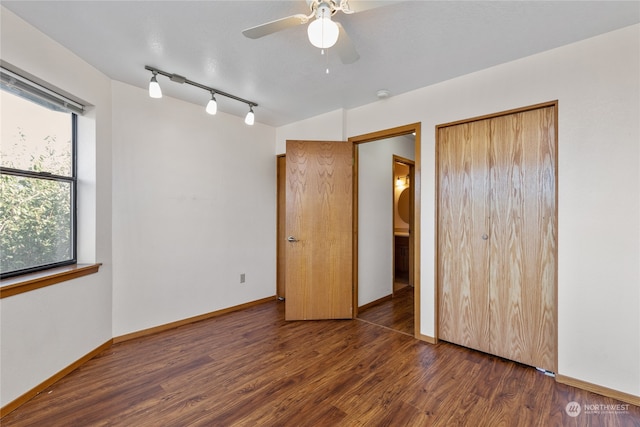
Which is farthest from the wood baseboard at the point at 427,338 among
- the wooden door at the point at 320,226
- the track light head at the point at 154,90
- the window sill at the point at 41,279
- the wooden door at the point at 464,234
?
→ the track light head at the point at 154,90

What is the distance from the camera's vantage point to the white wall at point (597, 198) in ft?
6.06

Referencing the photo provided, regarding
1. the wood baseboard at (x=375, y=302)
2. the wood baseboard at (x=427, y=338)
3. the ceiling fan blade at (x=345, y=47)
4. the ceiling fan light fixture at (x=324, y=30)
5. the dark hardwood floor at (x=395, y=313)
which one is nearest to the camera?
the ceiling fan light fixture at (x=324, y=30)

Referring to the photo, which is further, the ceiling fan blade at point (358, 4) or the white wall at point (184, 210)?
the white wall at point (184, 210)

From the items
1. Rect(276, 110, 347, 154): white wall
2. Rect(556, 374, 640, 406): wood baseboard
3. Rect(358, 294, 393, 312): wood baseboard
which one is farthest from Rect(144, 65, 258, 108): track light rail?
Rect(556, 374, 640, 406): wood baseboard

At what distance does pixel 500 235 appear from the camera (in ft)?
7.86

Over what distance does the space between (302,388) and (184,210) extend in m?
2.21

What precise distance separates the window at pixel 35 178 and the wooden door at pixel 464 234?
3297mm

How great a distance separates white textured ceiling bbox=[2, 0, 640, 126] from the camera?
171 centimetres

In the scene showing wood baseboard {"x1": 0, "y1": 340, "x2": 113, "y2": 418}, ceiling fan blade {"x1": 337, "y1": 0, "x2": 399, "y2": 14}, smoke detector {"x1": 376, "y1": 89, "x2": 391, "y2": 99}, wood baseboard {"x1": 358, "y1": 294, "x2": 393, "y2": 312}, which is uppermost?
smoke detector {"x1": 376, "y1": 89, "x2": 391, "y2": 99}

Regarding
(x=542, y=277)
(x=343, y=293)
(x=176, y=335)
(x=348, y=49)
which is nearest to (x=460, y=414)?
(x=542, y=277)

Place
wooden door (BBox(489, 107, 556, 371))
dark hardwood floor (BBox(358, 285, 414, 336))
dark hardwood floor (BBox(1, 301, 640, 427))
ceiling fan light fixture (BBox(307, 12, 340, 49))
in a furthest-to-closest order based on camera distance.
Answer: dark hardwood floor (BBox(358, 285, 414, 336))
wooden door (BBox(489, 107, 556, 371))
dark hardwood floor (BBox(1, 301, 640, 427))
ceiling fan light fixture (BBox(307, 12, 340, 49))

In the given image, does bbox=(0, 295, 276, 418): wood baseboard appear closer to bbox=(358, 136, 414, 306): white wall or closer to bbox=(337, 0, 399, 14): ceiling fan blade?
bbox=(358, 136, 414, 306): white wall

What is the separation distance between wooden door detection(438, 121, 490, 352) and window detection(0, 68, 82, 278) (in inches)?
130

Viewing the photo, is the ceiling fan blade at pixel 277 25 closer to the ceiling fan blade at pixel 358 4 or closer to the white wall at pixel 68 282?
the ceiling fan blade at pixel 358 4
